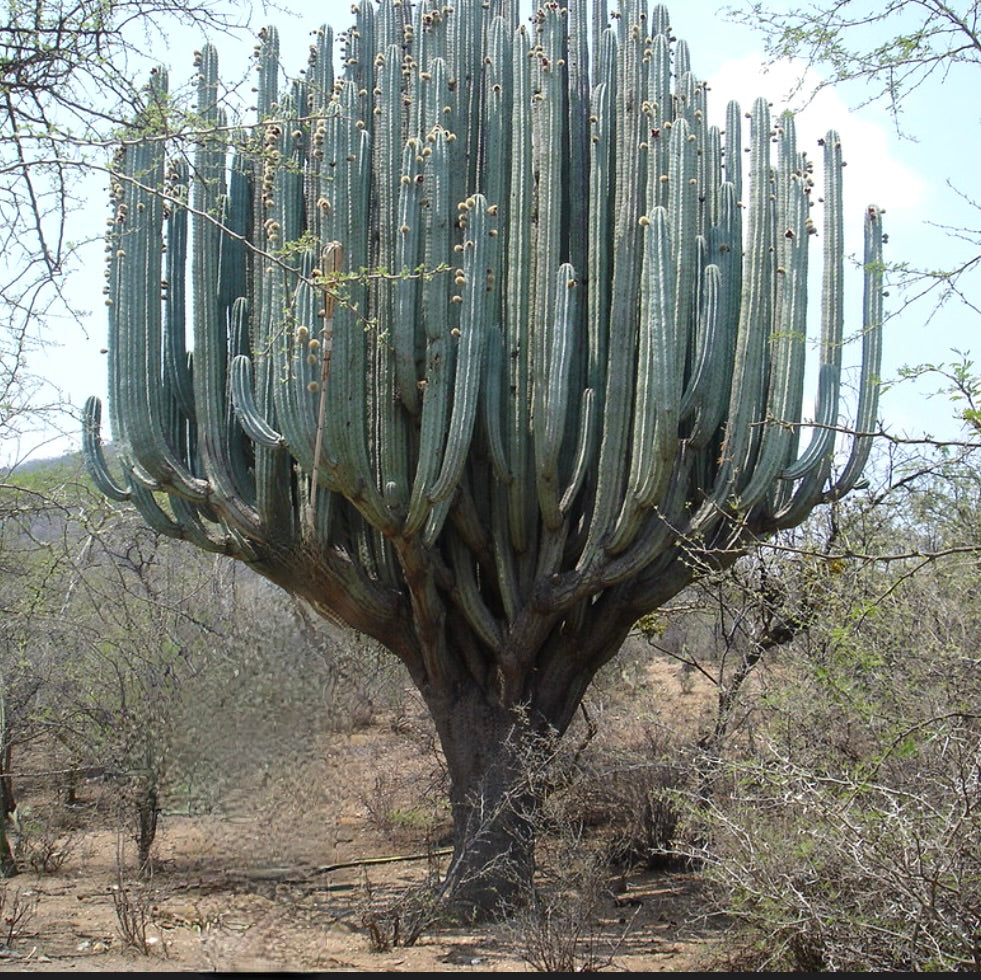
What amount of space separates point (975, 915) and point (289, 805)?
260 centimetres

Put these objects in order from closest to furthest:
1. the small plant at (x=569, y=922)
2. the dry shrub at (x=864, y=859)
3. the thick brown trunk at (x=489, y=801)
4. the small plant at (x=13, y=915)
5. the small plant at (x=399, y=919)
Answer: the dry shrub at (x=864, y=859)
the small plant at (x=569, y=922)
the small plant at (x=399, y=919)
the small plant at (x=13, y=915)
the thick brown trunk at (x=489, y=801)

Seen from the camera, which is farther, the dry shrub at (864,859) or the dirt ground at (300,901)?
the dry shrub at (864,859)

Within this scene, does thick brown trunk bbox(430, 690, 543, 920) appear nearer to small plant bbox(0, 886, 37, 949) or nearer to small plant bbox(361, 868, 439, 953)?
small plant bbox(361, 868, 439, 953)

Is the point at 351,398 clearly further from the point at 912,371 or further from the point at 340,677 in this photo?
the point at 912,371

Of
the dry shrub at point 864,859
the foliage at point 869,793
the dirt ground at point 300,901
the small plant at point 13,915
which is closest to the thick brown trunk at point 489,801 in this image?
the dirt ground at point 300,901

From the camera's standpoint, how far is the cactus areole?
649 centimetres

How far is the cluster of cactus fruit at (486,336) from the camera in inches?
254

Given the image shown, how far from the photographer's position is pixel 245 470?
23.4 ft

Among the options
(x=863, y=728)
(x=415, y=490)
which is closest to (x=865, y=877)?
(x=863, y=728)

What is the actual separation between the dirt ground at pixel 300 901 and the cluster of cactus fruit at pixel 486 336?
151 cm

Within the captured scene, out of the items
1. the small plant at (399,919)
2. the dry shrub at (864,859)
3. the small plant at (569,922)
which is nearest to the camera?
the dry shrub at (864,859)

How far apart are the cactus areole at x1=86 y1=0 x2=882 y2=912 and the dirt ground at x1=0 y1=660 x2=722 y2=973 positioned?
81 centimetres

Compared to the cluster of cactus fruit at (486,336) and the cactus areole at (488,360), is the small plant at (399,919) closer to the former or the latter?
the cactus areole at (488,360)

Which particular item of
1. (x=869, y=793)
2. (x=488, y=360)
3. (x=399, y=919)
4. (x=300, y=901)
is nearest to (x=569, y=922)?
(x=399, y=919)
